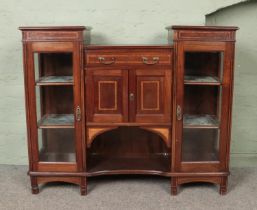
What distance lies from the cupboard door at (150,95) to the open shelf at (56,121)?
49cm

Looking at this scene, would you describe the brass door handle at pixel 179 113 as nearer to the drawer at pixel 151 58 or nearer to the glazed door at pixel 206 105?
the glazed door at pixel 206 105

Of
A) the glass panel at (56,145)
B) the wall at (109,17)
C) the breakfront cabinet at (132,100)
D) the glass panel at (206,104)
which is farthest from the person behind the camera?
the wall at (109,17)

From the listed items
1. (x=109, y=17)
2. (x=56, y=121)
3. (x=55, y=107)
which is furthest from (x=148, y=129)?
(x=109, y=17)

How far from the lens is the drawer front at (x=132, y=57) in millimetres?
2629

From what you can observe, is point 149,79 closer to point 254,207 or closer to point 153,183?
point 153,183

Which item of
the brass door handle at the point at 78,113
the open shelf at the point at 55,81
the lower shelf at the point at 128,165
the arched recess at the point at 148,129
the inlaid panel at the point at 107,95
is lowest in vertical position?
the lower shelf at the point at 128,165

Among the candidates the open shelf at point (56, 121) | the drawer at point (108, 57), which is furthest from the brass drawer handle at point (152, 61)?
the open shelf at point (56, 121)

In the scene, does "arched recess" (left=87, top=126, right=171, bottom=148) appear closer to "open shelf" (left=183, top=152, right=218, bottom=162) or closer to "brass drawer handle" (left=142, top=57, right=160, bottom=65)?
"open shelf" (left=183, top=152, right=218, bottom=162)

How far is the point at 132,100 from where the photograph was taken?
269 centimetres

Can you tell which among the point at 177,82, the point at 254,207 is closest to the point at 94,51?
the point at 177,82

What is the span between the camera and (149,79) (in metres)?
2.66

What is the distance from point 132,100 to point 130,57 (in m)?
0.31

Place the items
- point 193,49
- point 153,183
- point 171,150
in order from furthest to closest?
point 153,183 < point 171,150 < point 193,49

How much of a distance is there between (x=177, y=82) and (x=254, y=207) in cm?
102
